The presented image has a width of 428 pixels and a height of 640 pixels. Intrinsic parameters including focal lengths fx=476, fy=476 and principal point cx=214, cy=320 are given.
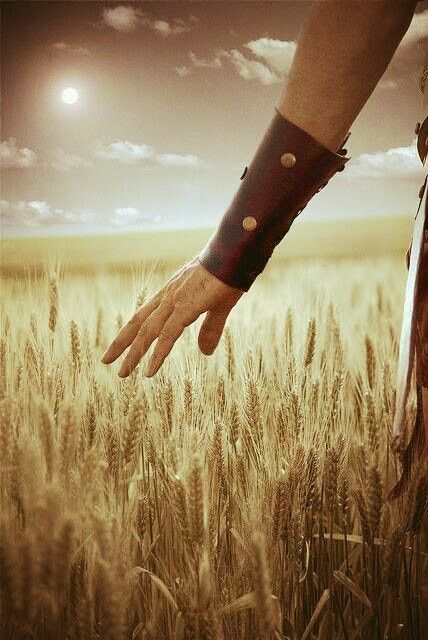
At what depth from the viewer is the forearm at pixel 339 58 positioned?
0.52 metres

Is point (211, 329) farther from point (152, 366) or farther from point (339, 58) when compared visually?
point (339, 58)

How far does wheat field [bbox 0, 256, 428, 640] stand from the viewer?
48 cm

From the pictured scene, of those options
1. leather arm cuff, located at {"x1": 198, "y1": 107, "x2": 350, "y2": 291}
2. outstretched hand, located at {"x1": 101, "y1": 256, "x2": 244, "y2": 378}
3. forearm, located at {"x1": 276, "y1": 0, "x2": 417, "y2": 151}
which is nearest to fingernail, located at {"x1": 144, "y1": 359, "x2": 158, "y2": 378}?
outstretched hand, located at {"x1": 101, "y1": 256, "x2": 244, "y2": 378}

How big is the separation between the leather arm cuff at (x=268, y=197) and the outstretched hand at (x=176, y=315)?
3 cm

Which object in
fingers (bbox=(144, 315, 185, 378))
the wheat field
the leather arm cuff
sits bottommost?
the wheat field

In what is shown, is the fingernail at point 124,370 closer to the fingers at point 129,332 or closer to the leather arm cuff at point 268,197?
the fingers at point 129,332

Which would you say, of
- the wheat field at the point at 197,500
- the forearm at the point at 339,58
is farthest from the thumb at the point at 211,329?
the forearm at the point at 339,58

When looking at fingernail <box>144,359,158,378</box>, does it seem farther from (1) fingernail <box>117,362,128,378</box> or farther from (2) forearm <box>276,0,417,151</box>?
(2) forearm <box>276,0,417,151</box>

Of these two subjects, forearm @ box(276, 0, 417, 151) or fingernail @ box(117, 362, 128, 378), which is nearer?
forearm @ box(276, 0, 417, 151)

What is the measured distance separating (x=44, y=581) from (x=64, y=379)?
1.51 feet

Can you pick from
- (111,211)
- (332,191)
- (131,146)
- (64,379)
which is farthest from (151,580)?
(332,191)

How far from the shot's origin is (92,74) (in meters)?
1.15

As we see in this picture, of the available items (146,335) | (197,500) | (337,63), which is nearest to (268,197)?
(337,63)

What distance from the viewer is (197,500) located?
0.50 m
